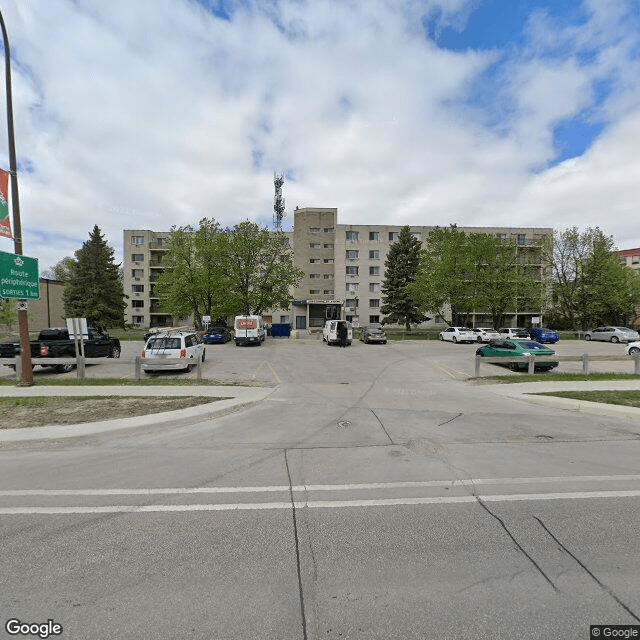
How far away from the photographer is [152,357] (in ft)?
48.2

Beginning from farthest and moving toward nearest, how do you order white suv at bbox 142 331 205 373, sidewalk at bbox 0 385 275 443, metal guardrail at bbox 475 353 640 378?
white suv at bbox 142 331 205 373
metal guardrail at bbox 475 353 640 378
sidewalk at bbox 0 385 275 443

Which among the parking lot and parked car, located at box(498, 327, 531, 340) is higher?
parked car, located at box(498, 327, 531, 340)

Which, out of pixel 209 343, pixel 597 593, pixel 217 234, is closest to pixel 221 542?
pixel 597 593

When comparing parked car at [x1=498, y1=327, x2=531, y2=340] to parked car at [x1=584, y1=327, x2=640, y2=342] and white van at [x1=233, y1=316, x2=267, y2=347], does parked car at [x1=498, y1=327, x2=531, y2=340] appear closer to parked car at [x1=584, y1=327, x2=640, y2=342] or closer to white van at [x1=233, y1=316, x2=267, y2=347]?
parked car at [x1=584, y1=327, x2=640, y2=342]

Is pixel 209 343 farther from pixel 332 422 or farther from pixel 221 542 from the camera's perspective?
pixel 221 542

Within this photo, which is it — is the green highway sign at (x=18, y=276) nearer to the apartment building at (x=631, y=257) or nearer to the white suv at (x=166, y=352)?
the white suv at (x=166, y=352)

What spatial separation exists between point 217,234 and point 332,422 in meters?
35.1

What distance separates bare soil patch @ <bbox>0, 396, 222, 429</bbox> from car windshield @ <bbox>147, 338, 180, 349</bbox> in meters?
5.14

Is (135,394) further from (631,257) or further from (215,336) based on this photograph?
(631,257)

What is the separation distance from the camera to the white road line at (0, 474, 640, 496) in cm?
453

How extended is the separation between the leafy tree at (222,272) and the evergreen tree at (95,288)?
336 inches

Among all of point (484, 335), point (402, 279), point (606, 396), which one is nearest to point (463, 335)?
point (484, 335)

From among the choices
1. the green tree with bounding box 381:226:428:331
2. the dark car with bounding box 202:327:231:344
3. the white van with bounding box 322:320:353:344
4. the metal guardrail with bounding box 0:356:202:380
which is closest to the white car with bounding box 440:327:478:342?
the green tree with bounding box 381:226:428:331

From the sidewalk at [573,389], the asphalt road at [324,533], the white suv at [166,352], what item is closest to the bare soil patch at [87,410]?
the asphalt road at [324,533]
